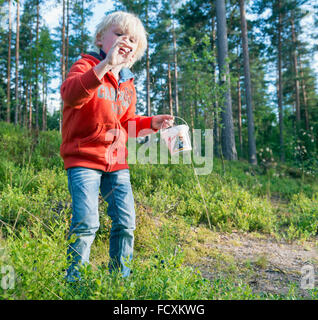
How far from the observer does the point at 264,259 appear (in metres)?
2.78

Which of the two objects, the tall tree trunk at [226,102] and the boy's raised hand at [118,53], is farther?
the tall tree trunk at [226,102]

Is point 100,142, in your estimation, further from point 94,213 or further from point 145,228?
point 145,228

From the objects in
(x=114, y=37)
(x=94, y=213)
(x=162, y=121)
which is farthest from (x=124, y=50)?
(x=94, y=213)

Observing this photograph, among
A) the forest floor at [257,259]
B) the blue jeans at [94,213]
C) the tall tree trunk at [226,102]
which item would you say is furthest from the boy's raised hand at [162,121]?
the tall tree trunk at [226,102]

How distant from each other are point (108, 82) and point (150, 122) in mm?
517

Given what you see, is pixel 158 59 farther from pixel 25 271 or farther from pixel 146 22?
pixel 25 271

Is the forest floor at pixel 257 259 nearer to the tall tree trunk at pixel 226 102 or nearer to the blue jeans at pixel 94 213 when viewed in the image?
the blue jeans at pixel 94 213

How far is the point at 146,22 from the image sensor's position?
18250mm

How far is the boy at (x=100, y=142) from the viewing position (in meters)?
1.69

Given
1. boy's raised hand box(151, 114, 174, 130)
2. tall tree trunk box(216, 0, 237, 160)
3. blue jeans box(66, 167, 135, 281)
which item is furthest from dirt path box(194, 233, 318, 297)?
tall tree trunk box(216, 0, 237, 160)

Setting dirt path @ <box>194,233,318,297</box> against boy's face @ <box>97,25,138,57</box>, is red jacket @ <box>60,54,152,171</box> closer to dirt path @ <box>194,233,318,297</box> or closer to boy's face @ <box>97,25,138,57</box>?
boy's face @ <box>97,25,138,57</box>

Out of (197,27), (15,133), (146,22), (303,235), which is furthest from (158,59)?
(303,235)

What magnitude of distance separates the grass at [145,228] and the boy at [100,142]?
15 cm
